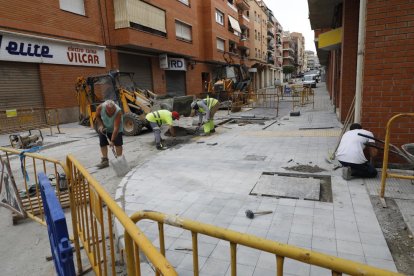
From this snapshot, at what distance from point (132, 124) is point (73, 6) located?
7.98 metres

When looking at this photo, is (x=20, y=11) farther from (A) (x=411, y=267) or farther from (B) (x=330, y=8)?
(A) (x=411, y=267)

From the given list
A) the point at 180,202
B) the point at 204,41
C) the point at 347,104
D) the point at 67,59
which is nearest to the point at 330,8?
the point at 347,104

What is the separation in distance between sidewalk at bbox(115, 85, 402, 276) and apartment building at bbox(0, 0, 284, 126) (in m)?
8.78

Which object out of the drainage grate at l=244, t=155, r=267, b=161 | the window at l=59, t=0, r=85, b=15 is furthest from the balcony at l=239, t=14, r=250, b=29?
the drainage grate at l=244, t=155, r=267, b=161

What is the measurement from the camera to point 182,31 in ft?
78.1

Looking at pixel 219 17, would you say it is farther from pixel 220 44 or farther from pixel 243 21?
pixel 243 21

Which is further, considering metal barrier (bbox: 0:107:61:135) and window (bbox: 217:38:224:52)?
window (bbox: 217:38:224:52)

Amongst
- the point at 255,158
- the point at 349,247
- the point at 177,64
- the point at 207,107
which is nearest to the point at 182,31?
the point at 177,64

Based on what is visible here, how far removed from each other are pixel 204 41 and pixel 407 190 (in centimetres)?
2733

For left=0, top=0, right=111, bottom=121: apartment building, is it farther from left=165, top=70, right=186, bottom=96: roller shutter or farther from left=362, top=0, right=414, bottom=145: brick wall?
left=362, top=0, right=414, bottom=145: brick wall

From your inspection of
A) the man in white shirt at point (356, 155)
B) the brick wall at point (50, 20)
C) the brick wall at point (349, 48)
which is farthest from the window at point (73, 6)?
the man in white shirt at point (356, 155)

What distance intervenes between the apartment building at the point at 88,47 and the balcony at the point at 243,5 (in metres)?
18.0

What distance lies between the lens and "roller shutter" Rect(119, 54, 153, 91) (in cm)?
1811

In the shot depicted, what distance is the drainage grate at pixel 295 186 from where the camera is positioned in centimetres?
436
